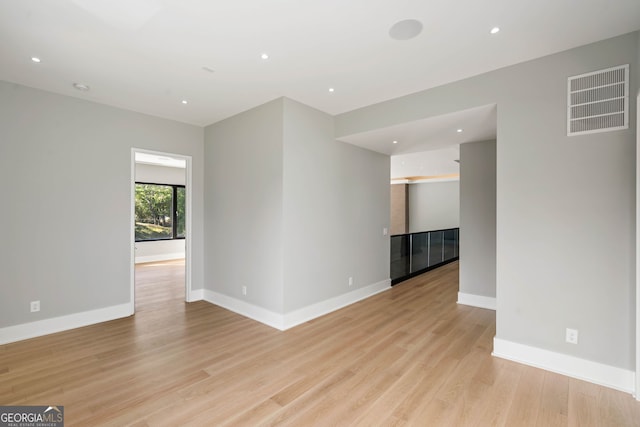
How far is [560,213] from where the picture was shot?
271 centimetres

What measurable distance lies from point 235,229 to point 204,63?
2.30 metres

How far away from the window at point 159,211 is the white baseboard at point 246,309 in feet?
17.0

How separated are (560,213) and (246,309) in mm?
3836

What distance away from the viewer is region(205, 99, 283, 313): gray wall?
383cm

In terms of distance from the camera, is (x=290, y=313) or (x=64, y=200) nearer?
(x=64, y=200)

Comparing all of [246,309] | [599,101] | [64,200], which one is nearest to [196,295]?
[246,309]

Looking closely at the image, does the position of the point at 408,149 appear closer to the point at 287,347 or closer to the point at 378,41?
the point at 378,41

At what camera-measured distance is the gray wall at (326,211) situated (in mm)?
3854

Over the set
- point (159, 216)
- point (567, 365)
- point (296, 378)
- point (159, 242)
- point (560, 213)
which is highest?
point (560, 213)

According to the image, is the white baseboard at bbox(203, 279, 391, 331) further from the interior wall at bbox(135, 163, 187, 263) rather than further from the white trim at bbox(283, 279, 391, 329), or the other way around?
the interior wall at bbox(135, 163, 187, 263)

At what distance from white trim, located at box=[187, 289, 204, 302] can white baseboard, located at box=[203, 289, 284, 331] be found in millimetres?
48

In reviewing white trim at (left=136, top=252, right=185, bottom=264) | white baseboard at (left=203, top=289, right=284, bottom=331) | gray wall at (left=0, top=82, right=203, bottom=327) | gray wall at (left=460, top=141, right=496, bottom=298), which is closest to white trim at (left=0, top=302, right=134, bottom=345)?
gray wall at (left=0, top=82, right=203, bottom=327)

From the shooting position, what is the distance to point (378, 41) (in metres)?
2.55

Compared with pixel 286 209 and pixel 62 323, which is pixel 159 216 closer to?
pixel 62 323
